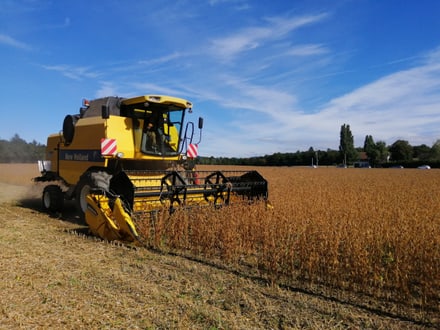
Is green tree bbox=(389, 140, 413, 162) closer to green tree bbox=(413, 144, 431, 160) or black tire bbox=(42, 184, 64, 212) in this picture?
green tree bbox=(413, 144, 431, 160)

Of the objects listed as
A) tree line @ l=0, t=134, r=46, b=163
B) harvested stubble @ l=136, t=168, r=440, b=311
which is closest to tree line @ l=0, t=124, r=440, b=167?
tree line @ l=0, t=134, r=46, b=163

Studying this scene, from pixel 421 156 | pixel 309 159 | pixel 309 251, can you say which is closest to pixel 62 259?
pixel 309 251

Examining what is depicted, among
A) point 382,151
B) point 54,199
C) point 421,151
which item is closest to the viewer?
point 54,199

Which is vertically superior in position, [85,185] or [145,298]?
[85,185]

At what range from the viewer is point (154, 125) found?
788 centimetres

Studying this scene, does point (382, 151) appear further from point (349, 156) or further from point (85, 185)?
point (85, 185)

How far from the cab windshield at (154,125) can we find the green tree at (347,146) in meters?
75.7

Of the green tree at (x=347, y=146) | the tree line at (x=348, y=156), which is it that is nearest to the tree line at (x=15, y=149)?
the tree line at (x=348, y=156)

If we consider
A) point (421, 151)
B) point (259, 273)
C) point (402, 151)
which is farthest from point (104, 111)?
point (421, 151)

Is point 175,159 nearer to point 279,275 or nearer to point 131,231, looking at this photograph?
point 131,231

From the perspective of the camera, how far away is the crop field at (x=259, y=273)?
301cm

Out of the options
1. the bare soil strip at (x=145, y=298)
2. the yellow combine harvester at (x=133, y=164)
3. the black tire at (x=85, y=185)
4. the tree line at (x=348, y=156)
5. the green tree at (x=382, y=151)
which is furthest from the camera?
the green tree at (x=382, y=151)

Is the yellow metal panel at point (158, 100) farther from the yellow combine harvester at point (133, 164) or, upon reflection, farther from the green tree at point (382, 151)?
the green tree at point (382, 151)

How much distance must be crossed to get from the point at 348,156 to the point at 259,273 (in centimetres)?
8260
